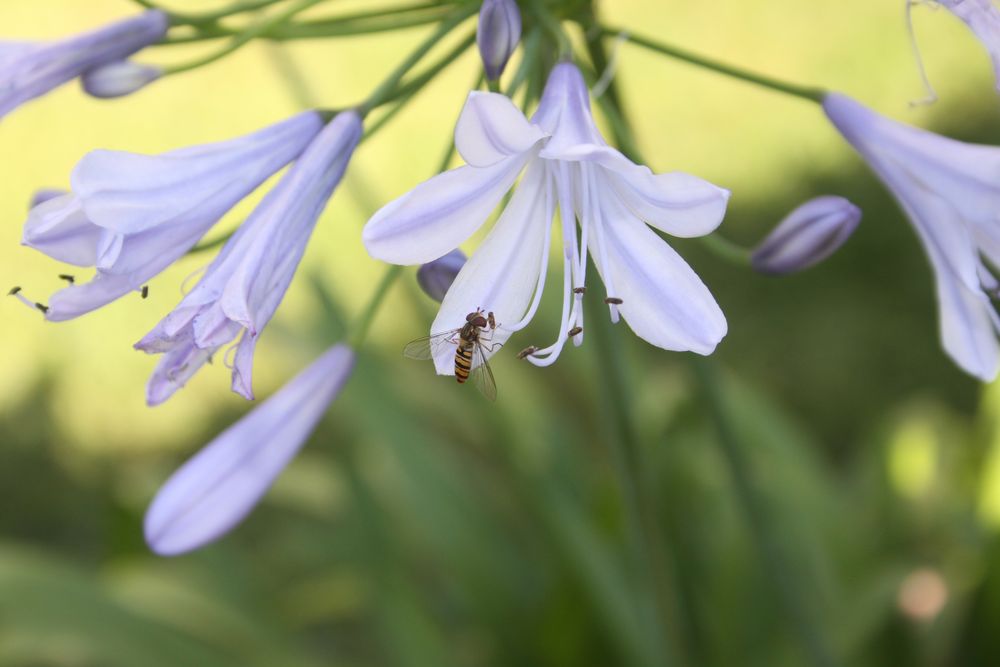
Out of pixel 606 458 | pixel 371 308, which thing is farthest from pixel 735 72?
pixel 606 458

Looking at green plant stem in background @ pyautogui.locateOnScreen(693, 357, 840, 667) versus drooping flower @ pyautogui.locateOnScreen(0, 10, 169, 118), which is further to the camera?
green plant stem in background @ pyautogui.locateOnScreen(693, 357, 840, 667)

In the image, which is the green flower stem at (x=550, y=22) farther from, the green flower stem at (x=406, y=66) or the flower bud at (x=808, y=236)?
the flower bud at (x=808, y=236)

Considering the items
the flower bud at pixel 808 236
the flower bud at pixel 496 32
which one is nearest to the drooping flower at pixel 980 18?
the flower bud at pixel 808 236

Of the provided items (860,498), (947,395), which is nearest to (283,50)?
(860,498)

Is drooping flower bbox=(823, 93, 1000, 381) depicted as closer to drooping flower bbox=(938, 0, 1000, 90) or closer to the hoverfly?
drooping flower bbox=(938, 0, 1000, 90)

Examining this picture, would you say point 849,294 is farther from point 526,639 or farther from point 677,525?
point 526,639

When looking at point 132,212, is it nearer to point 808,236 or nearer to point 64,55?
point 64,55

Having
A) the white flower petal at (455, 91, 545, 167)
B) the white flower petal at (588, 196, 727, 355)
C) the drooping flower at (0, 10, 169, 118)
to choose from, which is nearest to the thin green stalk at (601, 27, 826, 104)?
the white flower petal at (588, 196, 727, 355)
